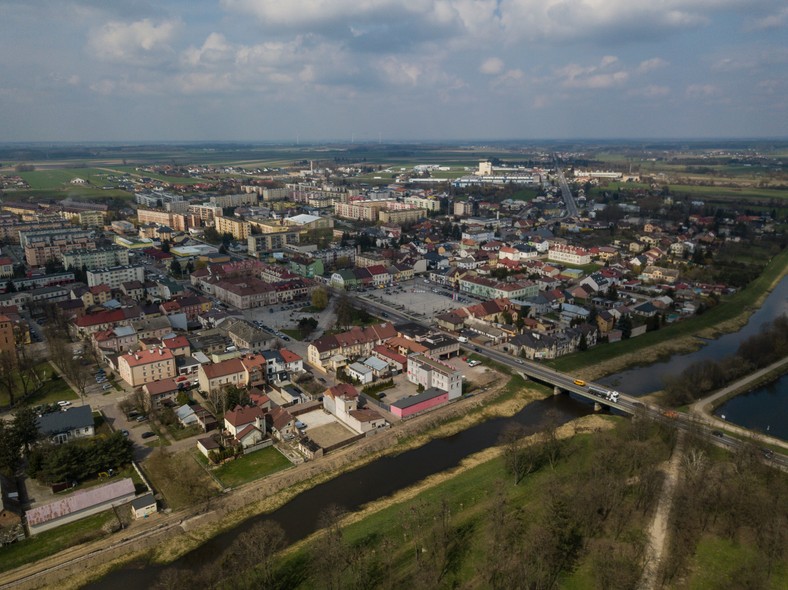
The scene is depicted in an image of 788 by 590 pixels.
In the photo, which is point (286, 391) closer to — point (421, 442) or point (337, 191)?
point (421, 442)

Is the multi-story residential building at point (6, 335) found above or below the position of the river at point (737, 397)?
above

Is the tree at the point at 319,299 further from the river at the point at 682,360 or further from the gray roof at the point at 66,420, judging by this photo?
the river at the point at 682,360

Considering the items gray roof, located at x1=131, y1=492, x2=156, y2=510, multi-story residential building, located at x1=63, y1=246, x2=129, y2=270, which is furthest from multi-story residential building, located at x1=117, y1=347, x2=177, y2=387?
multi-story residential building, located at x1=63, y1=246, x2=129, y2=270

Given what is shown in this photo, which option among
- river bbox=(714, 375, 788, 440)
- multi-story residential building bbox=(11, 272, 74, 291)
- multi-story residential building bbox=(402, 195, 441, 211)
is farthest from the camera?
multi-story residential building bbox=(402, 195, 441, 211)

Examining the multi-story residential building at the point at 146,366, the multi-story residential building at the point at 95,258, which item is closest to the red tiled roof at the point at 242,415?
the multi-story residential building at the point at 146,366

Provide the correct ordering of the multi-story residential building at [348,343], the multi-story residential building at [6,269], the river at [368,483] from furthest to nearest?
the multi-story residential building at [6,269] → the multi-story residential building at [348,343] → the river at [368,483]

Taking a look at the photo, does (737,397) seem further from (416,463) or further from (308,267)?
(308,267)

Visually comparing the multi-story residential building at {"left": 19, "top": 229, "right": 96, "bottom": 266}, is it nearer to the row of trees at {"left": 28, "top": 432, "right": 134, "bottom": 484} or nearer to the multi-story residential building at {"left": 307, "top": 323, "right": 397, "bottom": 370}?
the multi-story residential building at {"left": 307, "top": 323, "right": 397, "bottom": 370}

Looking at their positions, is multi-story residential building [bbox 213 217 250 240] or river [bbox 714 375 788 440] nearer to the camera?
river [bbox 714 375 788 440]
